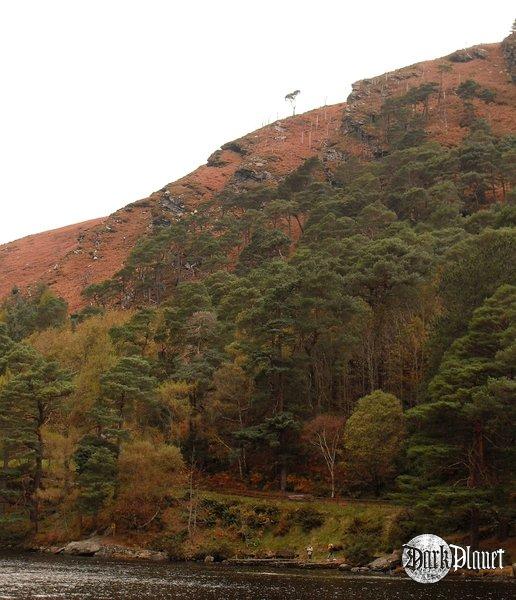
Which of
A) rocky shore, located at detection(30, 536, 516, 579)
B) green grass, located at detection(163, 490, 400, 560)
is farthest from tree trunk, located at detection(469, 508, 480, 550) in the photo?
green grass, located at detection(163, 490, 400, 560)

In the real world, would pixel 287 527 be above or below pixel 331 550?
above

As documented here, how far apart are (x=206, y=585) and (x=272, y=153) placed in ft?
466

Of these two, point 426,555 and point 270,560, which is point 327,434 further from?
point 426,555

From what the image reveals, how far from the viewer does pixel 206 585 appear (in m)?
34.7

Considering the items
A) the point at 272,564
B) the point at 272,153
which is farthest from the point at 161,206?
the point at 272,564

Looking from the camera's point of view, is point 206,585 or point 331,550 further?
point 331,550

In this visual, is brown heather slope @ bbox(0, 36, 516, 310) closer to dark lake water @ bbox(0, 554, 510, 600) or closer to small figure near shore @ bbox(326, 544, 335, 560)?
small figure near shore @ bbox(326, 544, 335, 560)

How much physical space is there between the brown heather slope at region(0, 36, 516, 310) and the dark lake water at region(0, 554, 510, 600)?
287ft

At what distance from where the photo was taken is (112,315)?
89188 millimetres

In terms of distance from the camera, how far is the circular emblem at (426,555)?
129 ft

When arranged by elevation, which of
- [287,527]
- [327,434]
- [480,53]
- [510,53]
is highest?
[480,53]

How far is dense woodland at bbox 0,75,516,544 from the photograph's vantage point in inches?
1628

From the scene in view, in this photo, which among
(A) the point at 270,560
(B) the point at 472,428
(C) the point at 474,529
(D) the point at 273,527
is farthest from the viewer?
→ (D) the point at 273,527

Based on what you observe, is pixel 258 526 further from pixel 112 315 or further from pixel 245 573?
pixel 112 315
